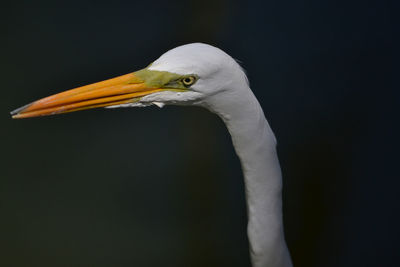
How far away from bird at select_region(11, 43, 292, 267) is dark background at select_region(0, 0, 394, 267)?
145cm

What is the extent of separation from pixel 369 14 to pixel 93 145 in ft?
5.99

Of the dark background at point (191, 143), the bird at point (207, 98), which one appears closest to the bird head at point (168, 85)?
the bird at point (207, 98)

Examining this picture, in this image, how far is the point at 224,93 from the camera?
1.13 metres

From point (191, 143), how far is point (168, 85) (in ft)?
5.70

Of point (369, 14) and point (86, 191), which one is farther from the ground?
point (369, 14)

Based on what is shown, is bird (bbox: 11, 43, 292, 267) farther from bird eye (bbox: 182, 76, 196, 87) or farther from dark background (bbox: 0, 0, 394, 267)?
dark background (bbox: 0, 0, 394, 267)

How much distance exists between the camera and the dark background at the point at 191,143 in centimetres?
261

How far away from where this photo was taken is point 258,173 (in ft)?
4.06

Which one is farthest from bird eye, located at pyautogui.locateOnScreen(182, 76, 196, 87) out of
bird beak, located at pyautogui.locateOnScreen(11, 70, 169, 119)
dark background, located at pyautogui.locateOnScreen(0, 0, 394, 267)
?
dark background, located at pyautogui.locateOnScreen(0, 0, 394, 267)

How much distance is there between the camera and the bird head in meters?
1.09

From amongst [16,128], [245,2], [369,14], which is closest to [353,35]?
[369,14]

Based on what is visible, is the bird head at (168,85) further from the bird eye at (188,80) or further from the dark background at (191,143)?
the dark background at (191,143)

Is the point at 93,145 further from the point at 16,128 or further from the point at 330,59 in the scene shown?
the point at 330,59

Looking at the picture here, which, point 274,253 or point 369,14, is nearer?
point 274,253
